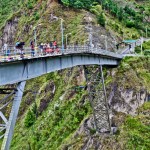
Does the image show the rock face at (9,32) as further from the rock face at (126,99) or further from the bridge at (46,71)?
the rock face at (126,99)

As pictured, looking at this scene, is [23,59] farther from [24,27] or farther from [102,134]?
[24,27]

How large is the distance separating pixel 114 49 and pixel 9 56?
59347 millimetres

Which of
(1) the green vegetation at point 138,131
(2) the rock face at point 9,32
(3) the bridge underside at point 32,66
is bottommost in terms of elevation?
(1) the green vegetation at point 138,131

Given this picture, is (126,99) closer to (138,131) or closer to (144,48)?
(138,131)

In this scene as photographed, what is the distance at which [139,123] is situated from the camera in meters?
66.2

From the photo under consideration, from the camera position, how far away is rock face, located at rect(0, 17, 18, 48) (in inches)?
4557

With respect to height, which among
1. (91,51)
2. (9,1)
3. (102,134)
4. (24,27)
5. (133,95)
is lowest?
(102,134)

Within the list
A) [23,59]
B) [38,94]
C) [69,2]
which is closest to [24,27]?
[69,2]

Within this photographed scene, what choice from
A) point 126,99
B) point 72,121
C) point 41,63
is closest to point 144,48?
point 126,99

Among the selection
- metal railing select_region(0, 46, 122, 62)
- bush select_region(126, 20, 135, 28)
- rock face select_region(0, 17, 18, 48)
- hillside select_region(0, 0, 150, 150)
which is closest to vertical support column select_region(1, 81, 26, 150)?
metal railing select_region(0, 46, 122, 62)

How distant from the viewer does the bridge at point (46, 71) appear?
30.4 metres

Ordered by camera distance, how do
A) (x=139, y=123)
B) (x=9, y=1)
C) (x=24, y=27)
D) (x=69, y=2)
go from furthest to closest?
1. (x=9, y=1)
2. (x=24, y=27)
3. (x=69, y=2)
4. (x=139, y=123)

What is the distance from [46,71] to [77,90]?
36.3 meters

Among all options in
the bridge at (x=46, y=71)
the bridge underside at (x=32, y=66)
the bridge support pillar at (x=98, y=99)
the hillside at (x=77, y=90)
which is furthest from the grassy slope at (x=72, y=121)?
the bridge underside at (x=32, y=66)
